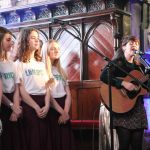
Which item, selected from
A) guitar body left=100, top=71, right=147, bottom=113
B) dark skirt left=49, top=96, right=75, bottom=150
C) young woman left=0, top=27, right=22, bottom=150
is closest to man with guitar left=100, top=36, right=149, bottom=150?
guitar body left=100, top=71, right=147, bottom=113

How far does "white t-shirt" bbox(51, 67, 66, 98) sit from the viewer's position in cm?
437

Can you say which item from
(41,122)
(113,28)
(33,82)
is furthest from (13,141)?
(113,28)

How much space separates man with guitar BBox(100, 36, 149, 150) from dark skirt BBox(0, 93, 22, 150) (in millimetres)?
1090

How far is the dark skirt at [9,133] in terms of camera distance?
154 inches

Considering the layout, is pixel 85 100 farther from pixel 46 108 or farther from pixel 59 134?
pixel 46 108

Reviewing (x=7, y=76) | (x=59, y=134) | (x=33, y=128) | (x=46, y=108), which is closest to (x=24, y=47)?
(x=7, y=76)

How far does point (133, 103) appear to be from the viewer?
13.5 ft

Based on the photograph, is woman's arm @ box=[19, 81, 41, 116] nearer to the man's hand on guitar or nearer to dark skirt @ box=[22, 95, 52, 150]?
dark skirt @ box=[22, 95, 52, 150]

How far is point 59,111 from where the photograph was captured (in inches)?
169

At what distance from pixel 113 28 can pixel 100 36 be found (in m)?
0.38

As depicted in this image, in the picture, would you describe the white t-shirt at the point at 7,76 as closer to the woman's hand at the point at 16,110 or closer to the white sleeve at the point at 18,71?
→ the white sleeve at the point at 18,71

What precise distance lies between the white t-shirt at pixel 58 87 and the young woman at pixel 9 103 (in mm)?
531

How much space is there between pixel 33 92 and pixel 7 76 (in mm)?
390

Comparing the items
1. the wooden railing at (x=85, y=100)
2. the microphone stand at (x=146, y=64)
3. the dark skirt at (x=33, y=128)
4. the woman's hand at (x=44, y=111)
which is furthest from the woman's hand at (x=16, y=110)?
the wooden railing at (x=85, y=100)
